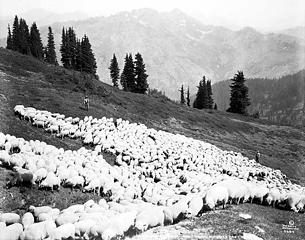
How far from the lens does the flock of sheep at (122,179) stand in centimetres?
1265

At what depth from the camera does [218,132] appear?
61.6 m

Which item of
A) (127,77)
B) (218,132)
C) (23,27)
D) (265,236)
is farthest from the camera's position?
(23,27)

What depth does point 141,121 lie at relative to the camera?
155 feet

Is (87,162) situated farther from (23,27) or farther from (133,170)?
(23,27)

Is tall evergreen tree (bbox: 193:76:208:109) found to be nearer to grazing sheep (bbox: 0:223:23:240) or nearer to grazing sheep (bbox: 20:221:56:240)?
grazing sheep (bbox: 20:221:56:240)

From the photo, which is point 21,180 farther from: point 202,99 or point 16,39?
point 202,99

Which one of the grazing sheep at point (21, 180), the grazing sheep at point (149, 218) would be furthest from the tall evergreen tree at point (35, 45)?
the grazing sheep at point (149, 218)

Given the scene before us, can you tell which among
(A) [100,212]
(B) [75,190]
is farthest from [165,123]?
(A) [100,212]

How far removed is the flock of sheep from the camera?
1265 cm

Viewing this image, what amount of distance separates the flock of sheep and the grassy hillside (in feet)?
2.26

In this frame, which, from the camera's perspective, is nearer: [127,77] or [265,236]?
[265,236]

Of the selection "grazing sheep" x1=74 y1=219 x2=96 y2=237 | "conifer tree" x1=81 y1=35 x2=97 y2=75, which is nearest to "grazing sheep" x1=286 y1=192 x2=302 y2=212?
"grazing sheep" x1=74 y1=219 x2=96 y2=237

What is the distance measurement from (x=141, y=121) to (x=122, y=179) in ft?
87.0

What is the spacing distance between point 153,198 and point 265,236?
252 inches
